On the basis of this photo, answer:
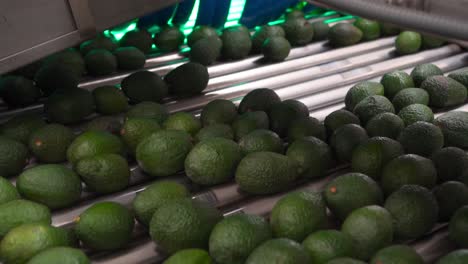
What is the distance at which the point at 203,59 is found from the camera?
312cm

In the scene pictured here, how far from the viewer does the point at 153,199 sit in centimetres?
172

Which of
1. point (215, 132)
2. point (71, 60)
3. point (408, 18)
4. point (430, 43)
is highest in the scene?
point (408, 18)

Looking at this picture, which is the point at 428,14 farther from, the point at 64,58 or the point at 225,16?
the point at 225,16

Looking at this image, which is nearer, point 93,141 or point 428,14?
point 428,14

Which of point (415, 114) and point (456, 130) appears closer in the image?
point (456, 130)

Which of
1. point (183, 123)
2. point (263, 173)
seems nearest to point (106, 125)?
point (183, 123)

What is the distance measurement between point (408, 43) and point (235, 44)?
1.08 meters

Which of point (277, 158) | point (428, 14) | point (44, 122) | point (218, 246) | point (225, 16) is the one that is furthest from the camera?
point (225, 16)

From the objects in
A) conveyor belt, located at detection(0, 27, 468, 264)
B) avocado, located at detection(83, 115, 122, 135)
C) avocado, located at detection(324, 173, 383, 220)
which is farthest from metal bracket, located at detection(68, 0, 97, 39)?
avocado, located at detection(324, 173, 383, 220)

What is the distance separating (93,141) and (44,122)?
0.46 metres

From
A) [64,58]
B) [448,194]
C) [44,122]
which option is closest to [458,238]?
[448,194]

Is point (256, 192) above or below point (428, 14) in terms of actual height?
below

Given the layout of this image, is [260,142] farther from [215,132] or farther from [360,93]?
[360,93]

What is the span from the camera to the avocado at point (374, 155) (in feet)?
6.33
